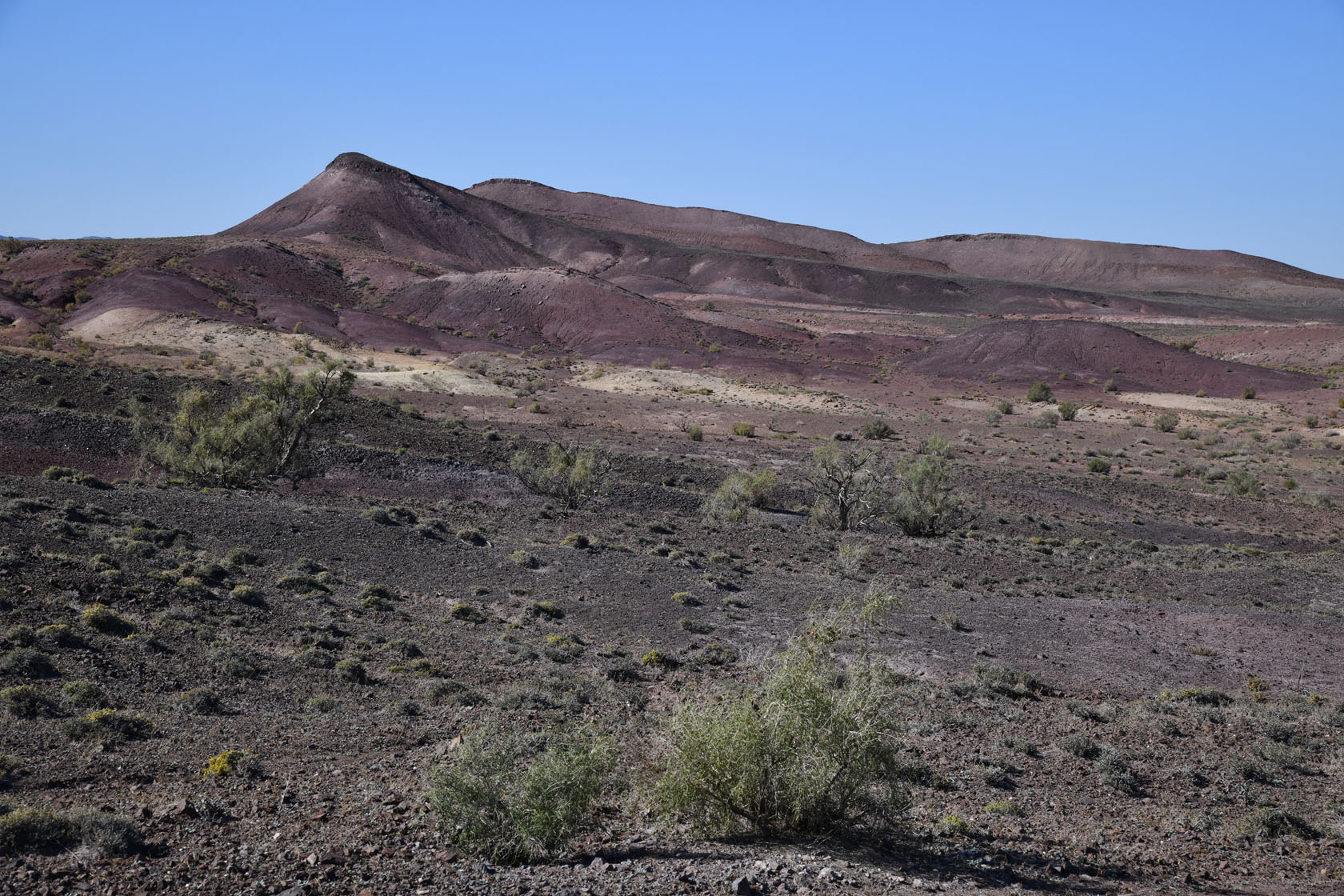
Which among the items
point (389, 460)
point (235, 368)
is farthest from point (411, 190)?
point (389, 460)

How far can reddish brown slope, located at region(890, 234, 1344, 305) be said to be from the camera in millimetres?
137000

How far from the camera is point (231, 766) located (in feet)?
28.1

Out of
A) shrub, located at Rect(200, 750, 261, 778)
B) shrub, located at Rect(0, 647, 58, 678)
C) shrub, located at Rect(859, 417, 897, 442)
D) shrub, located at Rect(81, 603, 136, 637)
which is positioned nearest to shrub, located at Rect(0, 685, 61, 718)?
shrub, located at Rect(0, 647, 58, 678)

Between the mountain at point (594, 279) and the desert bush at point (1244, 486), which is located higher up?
the mountain at point (594, 279)

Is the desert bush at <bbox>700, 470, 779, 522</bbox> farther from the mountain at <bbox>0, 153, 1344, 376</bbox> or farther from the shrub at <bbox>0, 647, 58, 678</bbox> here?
the mountain at <bbox>0, 153, 1344, 376</bbox>

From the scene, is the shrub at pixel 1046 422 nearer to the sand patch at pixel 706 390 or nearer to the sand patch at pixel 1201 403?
the sand patch at pixel 706 390

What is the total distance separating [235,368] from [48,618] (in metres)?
36.6

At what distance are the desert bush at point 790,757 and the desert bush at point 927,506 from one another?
18.5 metres

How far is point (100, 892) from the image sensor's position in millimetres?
5941

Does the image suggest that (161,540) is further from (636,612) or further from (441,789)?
(441,789)

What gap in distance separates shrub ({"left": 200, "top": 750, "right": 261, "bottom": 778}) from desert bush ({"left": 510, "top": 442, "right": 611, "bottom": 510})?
1637 cm

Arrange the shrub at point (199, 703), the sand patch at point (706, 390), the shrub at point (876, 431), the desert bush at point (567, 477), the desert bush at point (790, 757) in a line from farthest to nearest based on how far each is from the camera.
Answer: the sand patch at point (706, 390)
the shrub at point (876, 431)
the desert bush at point (567, 477)
the shrub at point (199, 703)
the desert bush at point (790, 757)

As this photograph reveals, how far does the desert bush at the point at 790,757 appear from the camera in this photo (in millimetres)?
7148

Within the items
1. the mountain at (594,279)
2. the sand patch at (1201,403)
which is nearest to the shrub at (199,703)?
the mountain at (594,279)
